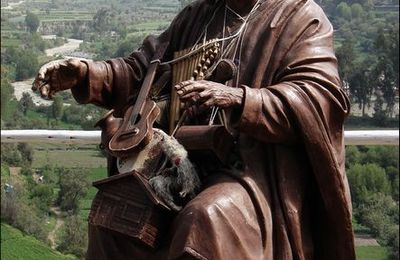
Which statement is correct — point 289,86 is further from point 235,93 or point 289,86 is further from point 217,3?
point 217,3

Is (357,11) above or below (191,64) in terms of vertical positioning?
below

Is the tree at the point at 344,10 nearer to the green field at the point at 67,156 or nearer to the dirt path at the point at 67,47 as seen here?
the green field at the point at 67,156

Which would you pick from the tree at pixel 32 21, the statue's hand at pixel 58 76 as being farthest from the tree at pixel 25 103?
the statue's hand at pixel 58 76

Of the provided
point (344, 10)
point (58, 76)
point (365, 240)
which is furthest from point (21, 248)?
point (58, 76)

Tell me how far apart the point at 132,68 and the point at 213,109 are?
18.8 inches

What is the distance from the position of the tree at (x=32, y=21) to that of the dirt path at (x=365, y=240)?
2.50 metres

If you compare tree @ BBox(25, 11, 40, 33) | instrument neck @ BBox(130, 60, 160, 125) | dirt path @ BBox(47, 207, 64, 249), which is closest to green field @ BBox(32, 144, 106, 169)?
dirt path @ BBox(47, 207, 64, 249)

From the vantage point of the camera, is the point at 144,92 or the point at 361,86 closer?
the point at 144,92

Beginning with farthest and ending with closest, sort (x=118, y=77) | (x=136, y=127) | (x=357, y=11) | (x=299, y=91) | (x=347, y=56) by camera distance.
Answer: (x=347, y=56) → (x=357, y=11) → (x=118, y=77) → (x=136, y=127) → (x=299, y=91)

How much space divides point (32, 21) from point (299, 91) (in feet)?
11.8

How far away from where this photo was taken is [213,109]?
10.1 ft

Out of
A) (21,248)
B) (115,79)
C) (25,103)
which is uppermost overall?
(115,79)

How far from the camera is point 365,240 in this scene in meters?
4.93

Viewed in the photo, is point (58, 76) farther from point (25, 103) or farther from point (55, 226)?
point (25, 103)
